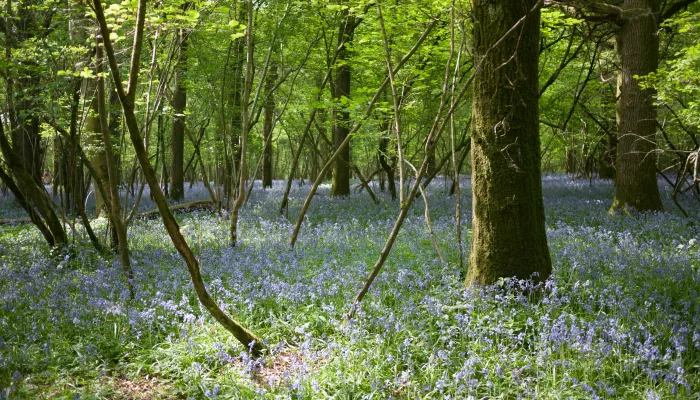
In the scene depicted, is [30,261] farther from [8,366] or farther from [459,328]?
[459,328]

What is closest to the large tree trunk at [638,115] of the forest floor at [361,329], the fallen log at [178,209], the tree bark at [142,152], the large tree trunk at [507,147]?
the forest floor at [361,329]

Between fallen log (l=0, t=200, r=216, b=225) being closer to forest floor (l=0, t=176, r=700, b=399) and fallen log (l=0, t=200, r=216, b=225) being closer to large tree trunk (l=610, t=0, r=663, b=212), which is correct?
forest floor (l=0, t=176, r=700, b=399)

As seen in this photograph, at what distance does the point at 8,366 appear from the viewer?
404 centimetres

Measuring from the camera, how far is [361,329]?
4336 millimetres

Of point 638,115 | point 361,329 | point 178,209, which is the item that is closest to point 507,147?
point 361,329

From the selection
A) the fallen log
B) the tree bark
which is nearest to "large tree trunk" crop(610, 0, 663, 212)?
the tree bark

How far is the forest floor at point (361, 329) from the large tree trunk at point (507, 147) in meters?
0.32

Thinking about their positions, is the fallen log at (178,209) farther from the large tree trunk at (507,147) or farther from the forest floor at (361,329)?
the large tree trunk at (507,147)

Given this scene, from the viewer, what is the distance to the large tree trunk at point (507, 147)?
15.8 feet

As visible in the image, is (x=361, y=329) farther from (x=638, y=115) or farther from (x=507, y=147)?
(x=638, y=115)

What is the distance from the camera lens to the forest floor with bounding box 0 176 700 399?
11.8 ft

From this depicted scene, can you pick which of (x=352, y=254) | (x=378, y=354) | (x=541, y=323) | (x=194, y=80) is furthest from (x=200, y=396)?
(x=194, y=80)

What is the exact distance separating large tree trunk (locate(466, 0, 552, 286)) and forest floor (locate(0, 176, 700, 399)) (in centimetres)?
32

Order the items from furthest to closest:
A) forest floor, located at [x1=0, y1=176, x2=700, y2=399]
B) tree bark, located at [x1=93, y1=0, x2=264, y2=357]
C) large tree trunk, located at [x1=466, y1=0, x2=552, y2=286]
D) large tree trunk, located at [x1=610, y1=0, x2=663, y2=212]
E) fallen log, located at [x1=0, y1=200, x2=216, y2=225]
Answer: fallen log, located at [x1=0, y1=200, x2=216, y2=225]
large tree trunk, located at [x1=610, y1=0, x2=663, y2=212]
large tree trunk, located at [x1=466, y1=0, x2=552, y2=286]
forest floor, located at [x1=0, y1=176, x2=700, y2=399]
tree bark, located at [x1=93, y1=0, x2=264, y2=357]
